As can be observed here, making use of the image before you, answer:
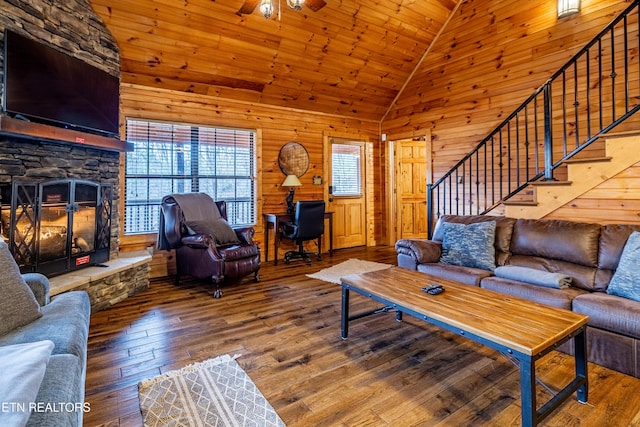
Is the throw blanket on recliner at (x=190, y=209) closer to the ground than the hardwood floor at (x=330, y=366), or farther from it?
farther from it

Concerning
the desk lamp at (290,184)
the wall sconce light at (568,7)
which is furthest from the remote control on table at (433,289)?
the wall sconce light at (568,7)

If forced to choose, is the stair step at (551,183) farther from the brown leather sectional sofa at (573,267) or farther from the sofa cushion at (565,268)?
the sofa cushion at (565,268)

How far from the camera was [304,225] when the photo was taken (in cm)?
495

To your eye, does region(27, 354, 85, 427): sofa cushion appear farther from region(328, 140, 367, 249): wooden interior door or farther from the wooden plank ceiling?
region(328, 140, 367, 249): wooden interior door

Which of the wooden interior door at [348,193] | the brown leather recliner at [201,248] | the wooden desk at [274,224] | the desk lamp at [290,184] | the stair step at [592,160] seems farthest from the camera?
the wooden interior door at [348,193]

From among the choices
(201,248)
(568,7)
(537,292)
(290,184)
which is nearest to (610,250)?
(537,292)

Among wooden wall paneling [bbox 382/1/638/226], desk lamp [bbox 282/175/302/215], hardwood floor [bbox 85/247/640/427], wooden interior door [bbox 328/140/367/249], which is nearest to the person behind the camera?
hardwood floor [bbox 85/247/640/427]

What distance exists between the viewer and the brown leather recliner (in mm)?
3527

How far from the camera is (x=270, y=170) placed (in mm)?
5301

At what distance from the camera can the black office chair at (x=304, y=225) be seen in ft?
16.1

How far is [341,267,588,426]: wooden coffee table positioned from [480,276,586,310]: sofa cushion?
502mm

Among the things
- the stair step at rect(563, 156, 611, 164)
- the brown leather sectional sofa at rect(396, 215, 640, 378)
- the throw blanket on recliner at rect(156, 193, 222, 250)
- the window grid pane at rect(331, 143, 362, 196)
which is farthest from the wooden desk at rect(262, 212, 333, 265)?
the stair step at rect(563, 156, 611, 164)

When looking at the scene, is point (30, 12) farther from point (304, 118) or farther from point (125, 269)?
point (304, 118)

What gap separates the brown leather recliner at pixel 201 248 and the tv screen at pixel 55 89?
3.54 feet
